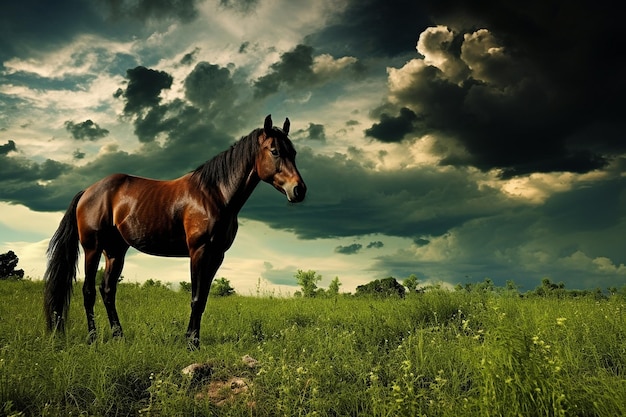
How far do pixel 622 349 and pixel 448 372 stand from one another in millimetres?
2950

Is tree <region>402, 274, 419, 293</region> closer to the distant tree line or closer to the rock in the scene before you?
the distant tree line

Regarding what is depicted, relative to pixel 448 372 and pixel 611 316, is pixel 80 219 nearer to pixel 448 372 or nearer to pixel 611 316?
pixel 448 372

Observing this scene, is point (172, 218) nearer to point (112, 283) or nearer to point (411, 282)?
point (112, 283)

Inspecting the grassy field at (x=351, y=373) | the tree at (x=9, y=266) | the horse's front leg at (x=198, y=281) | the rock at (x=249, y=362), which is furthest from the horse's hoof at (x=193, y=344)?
the tree at (x=9, y=266)

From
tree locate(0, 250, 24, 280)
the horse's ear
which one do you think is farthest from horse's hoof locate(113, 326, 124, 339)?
tree locate(0, 250, 24, 280)

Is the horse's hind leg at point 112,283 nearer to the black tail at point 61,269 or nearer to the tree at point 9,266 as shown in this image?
the black tail at point 61,269

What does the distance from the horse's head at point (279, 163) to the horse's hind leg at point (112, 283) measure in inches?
133

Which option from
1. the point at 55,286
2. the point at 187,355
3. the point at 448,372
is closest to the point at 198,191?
the point at 187,355

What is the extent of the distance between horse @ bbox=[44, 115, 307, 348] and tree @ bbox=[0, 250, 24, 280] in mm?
11178

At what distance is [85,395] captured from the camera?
5.91 metres

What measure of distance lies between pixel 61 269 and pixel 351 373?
246 inches

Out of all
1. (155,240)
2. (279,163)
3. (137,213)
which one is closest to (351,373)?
(279,163)

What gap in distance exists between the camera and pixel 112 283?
31.3ft

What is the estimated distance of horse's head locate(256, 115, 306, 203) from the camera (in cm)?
789
